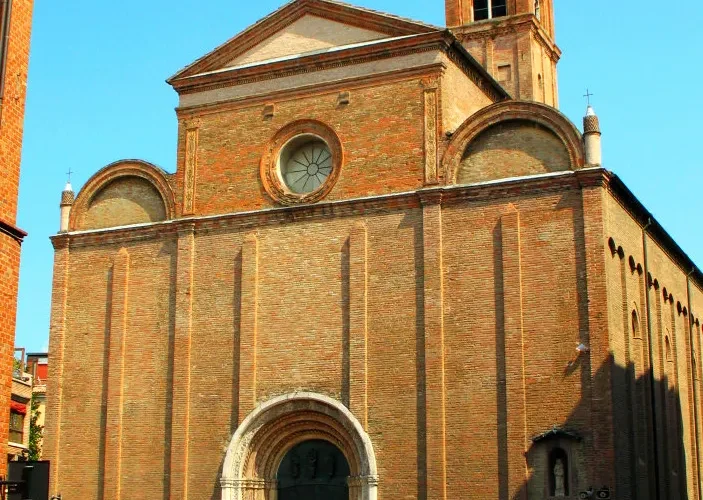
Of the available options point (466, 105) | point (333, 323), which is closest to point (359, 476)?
point (333, 323)

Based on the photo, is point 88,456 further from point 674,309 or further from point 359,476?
point 674,309

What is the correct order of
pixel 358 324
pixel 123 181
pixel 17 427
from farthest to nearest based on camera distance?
pixel 17 427 → pixel 123 181 → pixel 358 324

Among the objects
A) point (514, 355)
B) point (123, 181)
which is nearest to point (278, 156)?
point (123, 181)

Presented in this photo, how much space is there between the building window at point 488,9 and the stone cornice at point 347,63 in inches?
310

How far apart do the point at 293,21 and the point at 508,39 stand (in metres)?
10.2

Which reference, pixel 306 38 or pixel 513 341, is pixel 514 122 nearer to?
pixel 513 341

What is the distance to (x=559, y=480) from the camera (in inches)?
901

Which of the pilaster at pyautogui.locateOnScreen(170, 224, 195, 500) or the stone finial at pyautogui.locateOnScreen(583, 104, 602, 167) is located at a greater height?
the stone finial at pyautogui.locateOnScreen(583, 104, 602, 167)

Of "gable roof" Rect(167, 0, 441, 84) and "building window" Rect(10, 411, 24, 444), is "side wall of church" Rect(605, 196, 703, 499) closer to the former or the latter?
"gable roof" Rect(167, 0, 441, 84)

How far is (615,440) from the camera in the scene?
2277 centimetres

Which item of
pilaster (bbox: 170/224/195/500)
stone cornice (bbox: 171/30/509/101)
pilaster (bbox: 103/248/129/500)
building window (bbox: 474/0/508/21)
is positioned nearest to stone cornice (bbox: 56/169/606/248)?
pilaster (bbox: 170/224/195/500)

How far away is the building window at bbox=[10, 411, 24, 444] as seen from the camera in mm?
36469

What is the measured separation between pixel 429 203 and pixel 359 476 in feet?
20.5

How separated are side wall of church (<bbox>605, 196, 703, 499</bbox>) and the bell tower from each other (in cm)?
795
